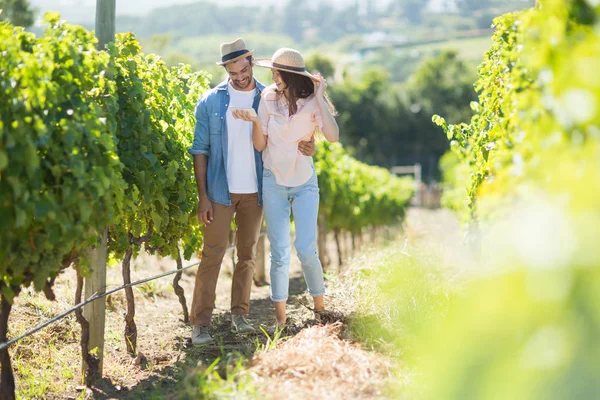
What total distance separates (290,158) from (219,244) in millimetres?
793

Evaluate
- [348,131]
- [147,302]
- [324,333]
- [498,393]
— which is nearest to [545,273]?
[498,393]

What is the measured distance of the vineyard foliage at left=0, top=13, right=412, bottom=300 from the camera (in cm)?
349

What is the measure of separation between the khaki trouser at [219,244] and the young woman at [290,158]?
277 millimetres

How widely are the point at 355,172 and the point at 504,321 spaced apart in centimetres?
1296

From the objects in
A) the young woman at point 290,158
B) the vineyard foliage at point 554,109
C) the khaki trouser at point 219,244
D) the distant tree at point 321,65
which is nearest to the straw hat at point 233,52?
the young woman at point 290,158

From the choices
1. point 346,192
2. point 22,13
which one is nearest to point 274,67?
point 346,192

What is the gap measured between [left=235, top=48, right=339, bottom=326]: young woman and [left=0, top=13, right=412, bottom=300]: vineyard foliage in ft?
2.14

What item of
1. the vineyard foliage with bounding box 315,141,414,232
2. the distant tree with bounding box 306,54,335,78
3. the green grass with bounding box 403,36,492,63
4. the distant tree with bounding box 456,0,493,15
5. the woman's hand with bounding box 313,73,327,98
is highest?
the distant tree with bounding box 456,0,493,15

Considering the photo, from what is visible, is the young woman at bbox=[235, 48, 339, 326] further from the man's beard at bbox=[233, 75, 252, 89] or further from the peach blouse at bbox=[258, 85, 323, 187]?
the man's beard at bbox=[233, 75, 252, 89]

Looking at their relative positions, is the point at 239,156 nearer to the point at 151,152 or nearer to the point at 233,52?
the point at 151,152

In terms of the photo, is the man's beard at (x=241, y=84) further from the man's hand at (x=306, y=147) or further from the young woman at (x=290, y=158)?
the man's hand at (x=306, y=147)

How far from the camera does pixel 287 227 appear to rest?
15.9ft

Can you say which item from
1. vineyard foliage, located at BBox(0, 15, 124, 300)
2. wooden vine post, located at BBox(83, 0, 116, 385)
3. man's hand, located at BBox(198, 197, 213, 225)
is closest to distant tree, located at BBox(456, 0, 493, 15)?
man's hand, located at BBox(198, 197, 213, 225)

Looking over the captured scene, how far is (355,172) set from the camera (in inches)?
583
